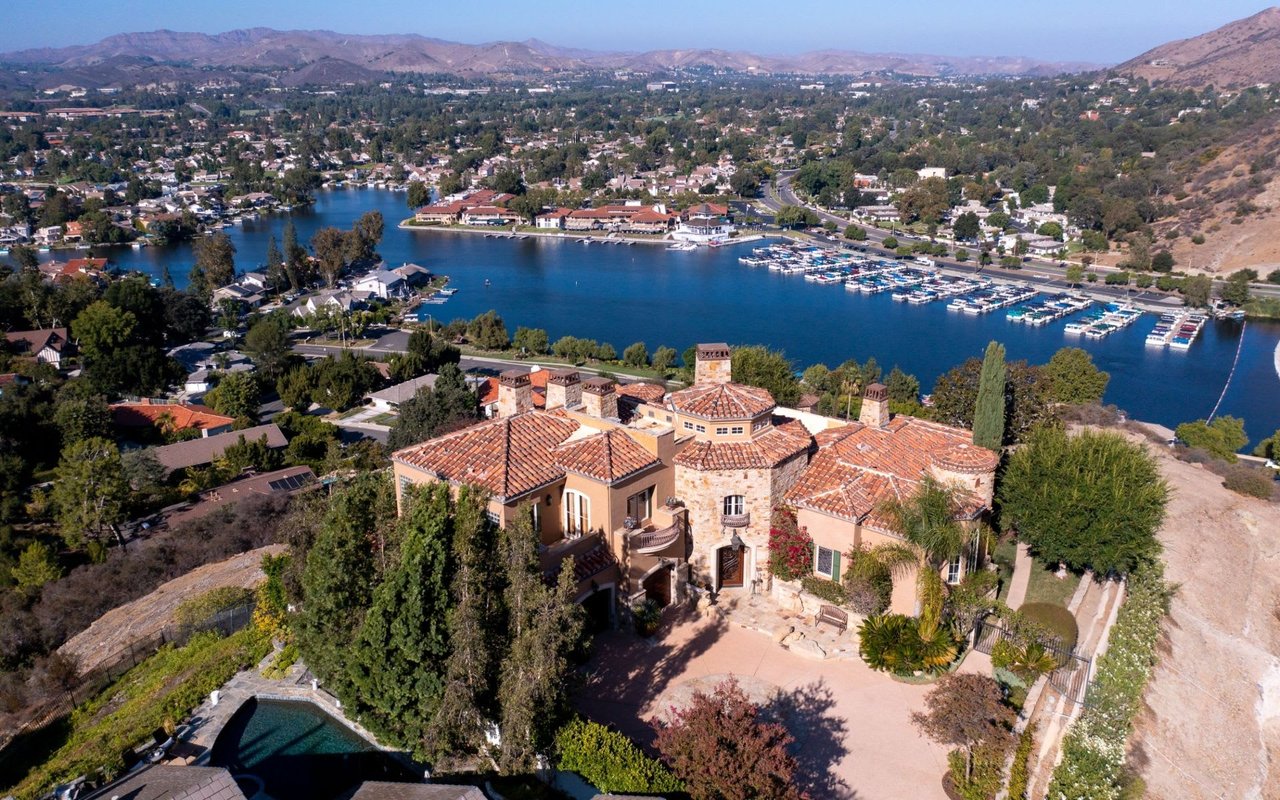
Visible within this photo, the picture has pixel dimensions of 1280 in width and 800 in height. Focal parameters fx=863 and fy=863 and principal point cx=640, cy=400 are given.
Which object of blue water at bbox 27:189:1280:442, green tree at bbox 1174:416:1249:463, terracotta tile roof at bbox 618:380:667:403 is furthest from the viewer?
A: blue water at bbox 27:189:1280:442

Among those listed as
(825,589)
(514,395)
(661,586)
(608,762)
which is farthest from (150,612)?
(825,589)

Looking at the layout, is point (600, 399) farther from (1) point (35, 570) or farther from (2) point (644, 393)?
(1) point (35, 570)

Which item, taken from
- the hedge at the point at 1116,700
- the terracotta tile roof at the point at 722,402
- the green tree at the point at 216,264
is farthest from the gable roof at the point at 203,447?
the green tree at the point at 216,264

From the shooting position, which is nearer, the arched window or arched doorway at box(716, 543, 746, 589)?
the arched window

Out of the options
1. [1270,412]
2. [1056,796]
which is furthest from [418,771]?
[1270,412]

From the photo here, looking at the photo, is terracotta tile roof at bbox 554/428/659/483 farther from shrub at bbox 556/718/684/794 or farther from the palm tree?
shrub at bbox 556/718/684/794

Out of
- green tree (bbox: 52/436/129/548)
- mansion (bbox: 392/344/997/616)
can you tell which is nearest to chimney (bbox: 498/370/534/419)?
mansion (bbox: 392/344/997/616)
